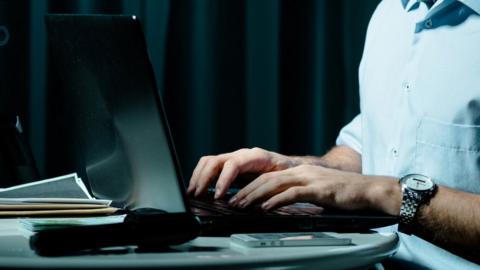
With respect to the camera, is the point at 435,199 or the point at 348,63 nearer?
the point at 435,199

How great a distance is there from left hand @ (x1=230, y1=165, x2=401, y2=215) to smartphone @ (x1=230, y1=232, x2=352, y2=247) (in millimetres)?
157

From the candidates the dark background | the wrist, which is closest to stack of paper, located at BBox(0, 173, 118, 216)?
the wrist

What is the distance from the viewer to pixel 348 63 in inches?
86.6

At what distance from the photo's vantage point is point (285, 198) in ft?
2.89

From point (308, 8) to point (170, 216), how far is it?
1575 mm

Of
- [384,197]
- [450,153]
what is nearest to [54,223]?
[384,197]

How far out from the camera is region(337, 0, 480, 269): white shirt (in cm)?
112

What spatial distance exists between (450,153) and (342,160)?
1.13ft

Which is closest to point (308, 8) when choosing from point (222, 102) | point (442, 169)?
point (222, 102)

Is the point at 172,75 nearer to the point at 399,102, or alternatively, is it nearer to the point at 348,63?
the point at 348,63

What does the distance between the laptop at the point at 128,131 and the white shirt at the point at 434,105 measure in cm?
26

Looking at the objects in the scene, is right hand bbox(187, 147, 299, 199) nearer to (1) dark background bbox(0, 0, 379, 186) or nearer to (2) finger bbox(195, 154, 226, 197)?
(2) finger bbox(195, 154, 226, 197)

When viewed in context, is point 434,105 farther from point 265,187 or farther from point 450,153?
point 265,187

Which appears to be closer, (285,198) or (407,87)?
(285,198)
